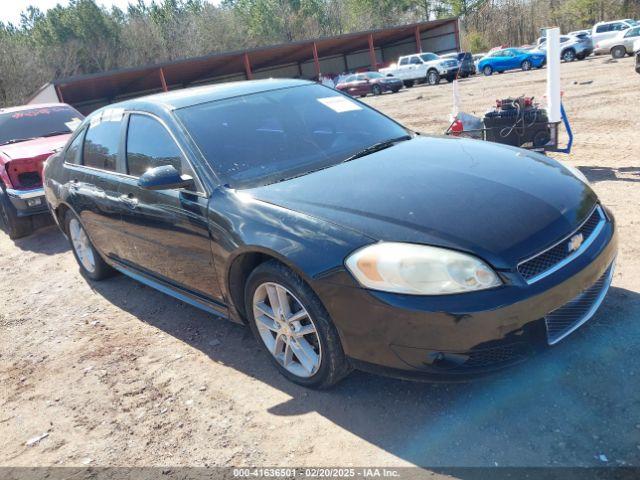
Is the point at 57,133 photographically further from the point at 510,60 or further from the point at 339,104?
the point at 510,60

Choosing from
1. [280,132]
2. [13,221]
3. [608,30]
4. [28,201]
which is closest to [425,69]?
[608,30]

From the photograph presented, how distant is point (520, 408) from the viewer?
2670 millimetres

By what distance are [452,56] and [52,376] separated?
3308 centimetres

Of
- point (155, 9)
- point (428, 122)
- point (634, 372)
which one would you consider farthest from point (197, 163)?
point (155, 9)

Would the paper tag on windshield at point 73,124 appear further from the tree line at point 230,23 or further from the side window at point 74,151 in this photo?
the tree line at point 230,23

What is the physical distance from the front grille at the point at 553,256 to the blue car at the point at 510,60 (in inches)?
1229

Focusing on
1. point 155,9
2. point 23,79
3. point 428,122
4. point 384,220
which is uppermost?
point 155,9

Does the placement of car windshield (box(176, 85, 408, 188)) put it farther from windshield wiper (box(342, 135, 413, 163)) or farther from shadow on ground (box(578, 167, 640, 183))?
shadow on ground (box(578, 167, 640, 183))

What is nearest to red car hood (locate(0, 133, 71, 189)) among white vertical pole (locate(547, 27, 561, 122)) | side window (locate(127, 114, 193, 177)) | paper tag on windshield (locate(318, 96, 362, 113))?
side window (locate(127, 114, 193, 177))

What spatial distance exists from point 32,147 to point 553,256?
24.4ft

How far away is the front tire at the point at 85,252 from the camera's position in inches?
204

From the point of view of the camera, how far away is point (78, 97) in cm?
3306

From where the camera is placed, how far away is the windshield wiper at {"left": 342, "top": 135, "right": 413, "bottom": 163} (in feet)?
Answer: 11.7

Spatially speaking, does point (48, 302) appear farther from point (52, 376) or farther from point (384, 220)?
point (384, 220)
